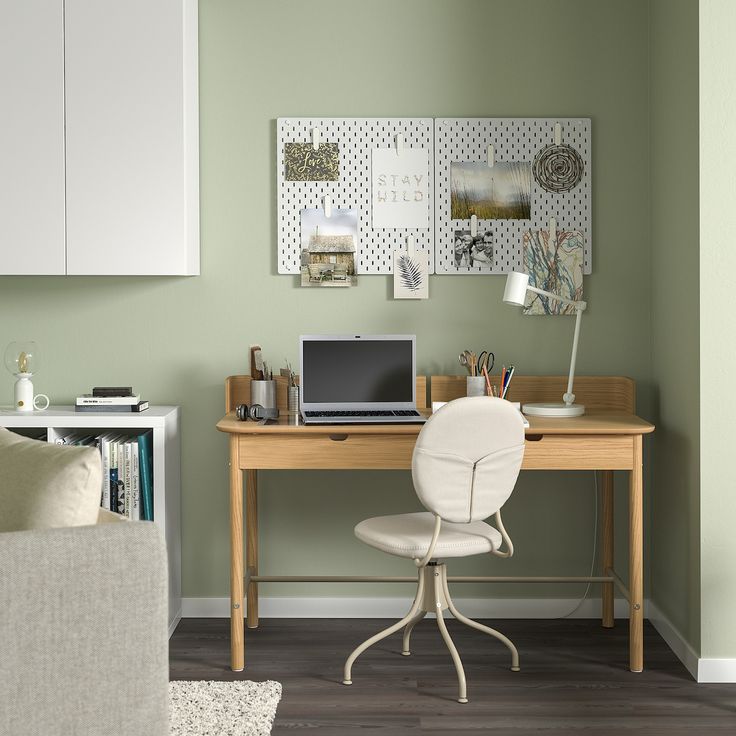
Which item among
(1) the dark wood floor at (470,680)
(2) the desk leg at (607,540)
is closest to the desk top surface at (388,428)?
(2) the desk leg at (607,540)

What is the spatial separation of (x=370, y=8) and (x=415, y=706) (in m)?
2.42

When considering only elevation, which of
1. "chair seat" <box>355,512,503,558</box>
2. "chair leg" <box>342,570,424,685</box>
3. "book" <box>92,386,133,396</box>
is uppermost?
"book" <box>92,386,133,396</box>

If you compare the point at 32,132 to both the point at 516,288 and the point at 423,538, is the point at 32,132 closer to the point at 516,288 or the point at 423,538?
the point at 516,288

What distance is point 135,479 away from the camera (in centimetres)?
294

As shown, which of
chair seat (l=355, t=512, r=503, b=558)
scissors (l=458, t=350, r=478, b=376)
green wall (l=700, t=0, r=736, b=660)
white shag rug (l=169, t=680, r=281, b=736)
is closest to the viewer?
white shag rug (l=169, t=680, r=281, b=736)

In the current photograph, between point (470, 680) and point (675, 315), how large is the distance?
54.5 inches

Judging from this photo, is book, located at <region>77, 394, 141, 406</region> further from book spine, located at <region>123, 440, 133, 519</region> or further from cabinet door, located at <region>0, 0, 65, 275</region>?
cabinet door, located at <region>0, 0, 65, 275</region>

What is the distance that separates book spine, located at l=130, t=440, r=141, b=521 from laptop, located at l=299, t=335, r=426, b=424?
59cm

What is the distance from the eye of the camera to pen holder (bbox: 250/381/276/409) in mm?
3018

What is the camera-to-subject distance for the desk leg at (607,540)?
3.14 metres

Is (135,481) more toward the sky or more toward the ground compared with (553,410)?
more toward the ground

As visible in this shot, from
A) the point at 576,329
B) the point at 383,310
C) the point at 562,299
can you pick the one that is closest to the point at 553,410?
the point at 576,329

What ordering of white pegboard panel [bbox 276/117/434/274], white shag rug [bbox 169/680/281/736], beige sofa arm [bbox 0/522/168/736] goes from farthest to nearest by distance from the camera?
white pegboard panel [bbox 276/117/434/274] < white shag rug [bbox 169/680/281/736] < beige sofa arm [bbox 0/522/168/736]

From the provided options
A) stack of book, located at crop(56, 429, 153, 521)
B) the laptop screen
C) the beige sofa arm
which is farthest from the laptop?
the beige sofa arm
